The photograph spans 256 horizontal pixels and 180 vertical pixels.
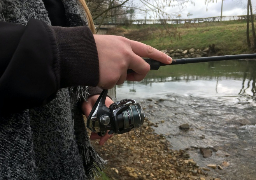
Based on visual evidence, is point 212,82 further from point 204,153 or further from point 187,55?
point 187,55

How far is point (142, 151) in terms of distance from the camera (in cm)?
405

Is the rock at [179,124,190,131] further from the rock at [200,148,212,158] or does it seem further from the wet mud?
the rock at [200,148,212,158]

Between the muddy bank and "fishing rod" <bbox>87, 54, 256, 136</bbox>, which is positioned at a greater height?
"fishing rod" <bbox>87, 54, 256, 136</bbox>

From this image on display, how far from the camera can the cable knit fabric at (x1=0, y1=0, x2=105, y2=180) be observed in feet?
2.42

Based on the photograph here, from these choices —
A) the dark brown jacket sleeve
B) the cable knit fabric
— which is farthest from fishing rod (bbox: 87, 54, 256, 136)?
the dark brown jacket sleeve

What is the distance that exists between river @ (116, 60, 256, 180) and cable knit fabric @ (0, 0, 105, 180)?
317cm

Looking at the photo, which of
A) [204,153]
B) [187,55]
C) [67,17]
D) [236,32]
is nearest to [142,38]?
[187,55]

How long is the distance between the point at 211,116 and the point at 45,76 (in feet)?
19.1

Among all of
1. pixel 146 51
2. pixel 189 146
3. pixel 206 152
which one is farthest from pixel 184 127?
pixel 146 51

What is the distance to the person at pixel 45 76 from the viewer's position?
670mm

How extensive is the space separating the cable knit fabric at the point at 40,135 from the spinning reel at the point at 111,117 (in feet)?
0.52

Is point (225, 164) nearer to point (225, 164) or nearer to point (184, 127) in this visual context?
point (225, 164)

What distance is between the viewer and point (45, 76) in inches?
27.2

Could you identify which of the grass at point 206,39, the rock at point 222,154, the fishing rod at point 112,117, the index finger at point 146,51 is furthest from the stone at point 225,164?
the grass at point 206,39
